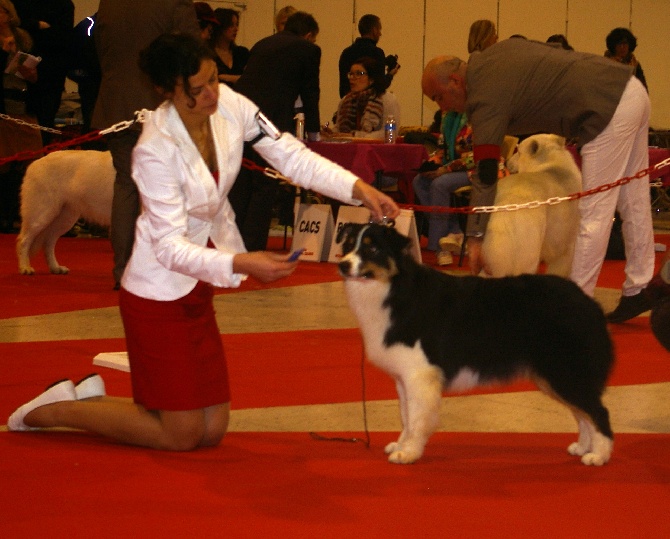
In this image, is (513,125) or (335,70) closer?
(513,125)

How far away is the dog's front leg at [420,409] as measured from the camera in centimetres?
342

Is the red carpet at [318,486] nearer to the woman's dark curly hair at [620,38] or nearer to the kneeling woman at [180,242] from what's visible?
the kneeling woman at [180,242]

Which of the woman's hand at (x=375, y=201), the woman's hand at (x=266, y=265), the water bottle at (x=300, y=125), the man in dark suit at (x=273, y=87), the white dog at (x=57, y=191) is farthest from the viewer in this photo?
the water bottle at (x=300, y=125)

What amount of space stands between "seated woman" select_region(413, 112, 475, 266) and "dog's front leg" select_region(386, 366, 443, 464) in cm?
569

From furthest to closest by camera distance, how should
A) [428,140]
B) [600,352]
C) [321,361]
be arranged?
[428,140], [321,361], [600,352]

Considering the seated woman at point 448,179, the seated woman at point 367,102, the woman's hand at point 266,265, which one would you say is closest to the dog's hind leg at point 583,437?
the woman's hand at point 266,265

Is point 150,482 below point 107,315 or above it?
above

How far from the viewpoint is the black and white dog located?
11.2ft

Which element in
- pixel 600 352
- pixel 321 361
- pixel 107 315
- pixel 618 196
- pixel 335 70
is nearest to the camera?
pixel 600 352

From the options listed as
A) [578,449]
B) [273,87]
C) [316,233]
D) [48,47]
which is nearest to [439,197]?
[316,233]

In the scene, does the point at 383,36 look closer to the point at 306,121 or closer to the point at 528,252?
the point at 306,121

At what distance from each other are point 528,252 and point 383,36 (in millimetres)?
10894

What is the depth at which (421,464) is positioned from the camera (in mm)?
3453

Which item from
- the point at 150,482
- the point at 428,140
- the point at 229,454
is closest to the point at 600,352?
the point at 229,454
